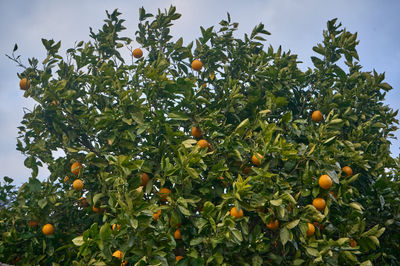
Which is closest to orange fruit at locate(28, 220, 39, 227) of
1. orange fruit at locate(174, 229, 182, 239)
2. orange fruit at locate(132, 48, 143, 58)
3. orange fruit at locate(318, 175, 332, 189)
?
orange fruit at locate(174, 229, 182, 239)

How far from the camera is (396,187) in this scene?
511 cm

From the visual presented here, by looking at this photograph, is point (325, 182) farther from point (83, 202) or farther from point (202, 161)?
point (83, 202)

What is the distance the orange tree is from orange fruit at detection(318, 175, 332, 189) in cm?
2

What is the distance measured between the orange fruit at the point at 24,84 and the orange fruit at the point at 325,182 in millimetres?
3534

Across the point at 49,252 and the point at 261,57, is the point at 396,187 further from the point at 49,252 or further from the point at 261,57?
the point at 49,252

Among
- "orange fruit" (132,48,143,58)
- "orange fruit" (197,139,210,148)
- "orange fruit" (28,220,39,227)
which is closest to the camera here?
"orange fruit" (197,139,210,148)

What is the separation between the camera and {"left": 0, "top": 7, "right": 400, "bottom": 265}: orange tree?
11.1ft

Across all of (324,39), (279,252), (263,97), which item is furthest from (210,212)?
(324,39)

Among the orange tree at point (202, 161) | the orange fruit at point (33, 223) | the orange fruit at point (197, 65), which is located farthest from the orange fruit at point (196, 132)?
the orange fruit at point (33, 223)

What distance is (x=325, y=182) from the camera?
352cm

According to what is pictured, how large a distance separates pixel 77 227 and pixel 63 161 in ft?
2.72

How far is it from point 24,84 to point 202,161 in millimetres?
2620

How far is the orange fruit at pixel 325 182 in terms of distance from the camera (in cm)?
352

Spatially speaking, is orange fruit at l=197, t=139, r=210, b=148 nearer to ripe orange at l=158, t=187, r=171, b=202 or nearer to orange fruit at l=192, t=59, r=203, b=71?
ripe orange at l=158, t=187, r=171, b=202
